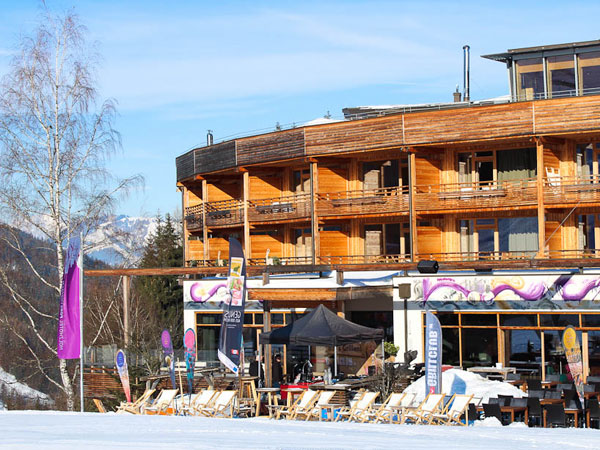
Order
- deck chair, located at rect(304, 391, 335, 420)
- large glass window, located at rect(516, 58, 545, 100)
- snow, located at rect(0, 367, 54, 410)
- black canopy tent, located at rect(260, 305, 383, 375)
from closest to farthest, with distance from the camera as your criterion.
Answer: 1. deck chair, located at rect(304, 391, 335, 420)
2. black canopy tent, located at rect(260, 305, 383, 375)
3. large glass window, located at rect(516, 58, 545, 100)
4. snow, located at rect(0, 367, 54, 410)

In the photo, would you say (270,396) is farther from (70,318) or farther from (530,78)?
(530,78)

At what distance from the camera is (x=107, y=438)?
11438 millimetres

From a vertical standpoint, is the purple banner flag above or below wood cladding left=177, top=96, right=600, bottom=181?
below

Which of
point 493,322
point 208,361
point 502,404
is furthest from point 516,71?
point 502,404

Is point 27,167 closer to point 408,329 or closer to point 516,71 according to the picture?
point 408,329

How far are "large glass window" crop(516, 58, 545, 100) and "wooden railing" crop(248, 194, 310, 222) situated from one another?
9074 mm

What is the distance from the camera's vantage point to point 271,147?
33812mm

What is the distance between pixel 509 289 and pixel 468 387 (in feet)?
20.6

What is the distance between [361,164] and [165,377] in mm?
12437

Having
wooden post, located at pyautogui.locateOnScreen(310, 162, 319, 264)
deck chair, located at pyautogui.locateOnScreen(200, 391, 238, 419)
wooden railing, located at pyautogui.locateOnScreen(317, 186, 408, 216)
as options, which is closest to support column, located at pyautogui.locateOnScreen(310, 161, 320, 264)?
wooden post, located at pyautogui.locateOnScreen(310, 162, 319, 264)

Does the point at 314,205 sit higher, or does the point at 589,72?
the point at 589,72

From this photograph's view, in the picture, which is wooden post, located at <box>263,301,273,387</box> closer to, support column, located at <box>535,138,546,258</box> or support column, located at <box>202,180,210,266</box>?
support column, located at <box>535,138,546,258</box>

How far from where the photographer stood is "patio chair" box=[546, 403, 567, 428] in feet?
56.5

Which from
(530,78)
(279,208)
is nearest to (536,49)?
(530,78)
